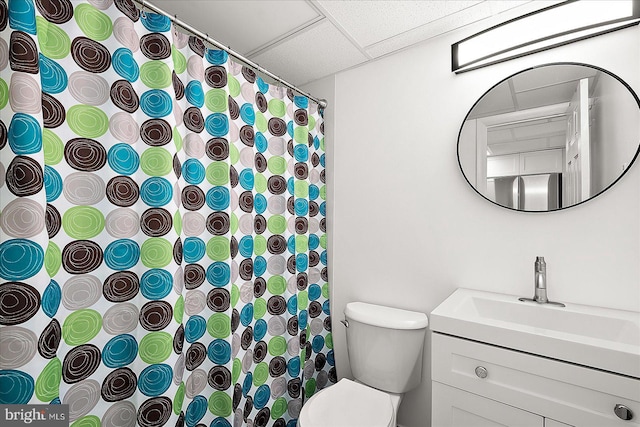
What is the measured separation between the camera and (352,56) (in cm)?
174

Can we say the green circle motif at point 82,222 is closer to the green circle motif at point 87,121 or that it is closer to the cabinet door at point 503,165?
the green circle motif at point 87,121

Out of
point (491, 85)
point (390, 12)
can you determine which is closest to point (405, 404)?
point (491, 85)

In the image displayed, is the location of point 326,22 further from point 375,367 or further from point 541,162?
point 375,367

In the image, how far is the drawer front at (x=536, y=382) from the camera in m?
0.84

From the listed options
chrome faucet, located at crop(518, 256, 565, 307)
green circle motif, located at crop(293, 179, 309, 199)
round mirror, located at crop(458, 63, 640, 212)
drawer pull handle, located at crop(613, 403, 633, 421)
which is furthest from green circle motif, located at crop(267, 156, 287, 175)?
drawer pull handle, located at crop(613, 403, 633, 421)

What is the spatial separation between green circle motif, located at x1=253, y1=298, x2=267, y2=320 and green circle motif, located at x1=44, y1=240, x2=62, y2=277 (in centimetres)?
84

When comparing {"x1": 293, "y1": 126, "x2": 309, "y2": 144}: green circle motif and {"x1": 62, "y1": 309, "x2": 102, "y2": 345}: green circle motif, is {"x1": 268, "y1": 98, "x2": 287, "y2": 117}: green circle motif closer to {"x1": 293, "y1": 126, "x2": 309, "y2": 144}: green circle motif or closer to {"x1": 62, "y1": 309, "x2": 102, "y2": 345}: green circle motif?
{"x1": 293, "y1": 126, "x2": 309, "y2": 144}: green circle motif

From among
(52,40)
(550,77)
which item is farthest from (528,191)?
(52,40)

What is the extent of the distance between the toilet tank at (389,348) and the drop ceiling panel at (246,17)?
1.51m

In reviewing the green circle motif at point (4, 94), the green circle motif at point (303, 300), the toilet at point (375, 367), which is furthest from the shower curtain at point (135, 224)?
the toilet at point (375, 367)

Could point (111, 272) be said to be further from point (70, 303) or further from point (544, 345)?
point (544, 345)

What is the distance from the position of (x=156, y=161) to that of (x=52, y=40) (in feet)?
1.47

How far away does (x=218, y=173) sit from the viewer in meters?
1.35

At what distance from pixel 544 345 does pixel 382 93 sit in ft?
4.75
